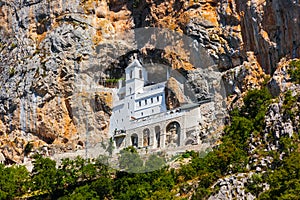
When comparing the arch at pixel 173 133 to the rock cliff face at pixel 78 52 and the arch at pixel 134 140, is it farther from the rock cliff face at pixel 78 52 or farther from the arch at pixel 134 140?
the rock cliff face at pixel 78 52

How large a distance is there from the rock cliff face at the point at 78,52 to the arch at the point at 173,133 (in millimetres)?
5421

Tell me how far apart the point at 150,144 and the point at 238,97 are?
31.5 feet

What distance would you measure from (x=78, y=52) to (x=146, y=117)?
1038cm

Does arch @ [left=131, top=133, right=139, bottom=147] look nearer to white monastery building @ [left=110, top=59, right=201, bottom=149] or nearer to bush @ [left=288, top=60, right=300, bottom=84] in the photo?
white monastery building @ [left=110, top=59, right=201, bottom=149]

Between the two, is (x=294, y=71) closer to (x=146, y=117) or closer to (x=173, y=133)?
(x=173, y=133)

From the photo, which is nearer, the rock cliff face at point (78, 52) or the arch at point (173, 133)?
the rock cliff face at point (78, 52)

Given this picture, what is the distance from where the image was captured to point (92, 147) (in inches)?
3081

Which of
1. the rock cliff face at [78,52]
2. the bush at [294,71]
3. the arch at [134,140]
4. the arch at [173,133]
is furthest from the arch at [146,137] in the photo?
the bush at [294,71]

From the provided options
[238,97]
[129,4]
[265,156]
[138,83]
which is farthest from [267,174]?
[129,4]

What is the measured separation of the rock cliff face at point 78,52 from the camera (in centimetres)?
7256

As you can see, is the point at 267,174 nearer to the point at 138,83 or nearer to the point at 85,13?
the point at 138,83

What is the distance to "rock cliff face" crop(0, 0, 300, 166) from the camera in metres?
72.6

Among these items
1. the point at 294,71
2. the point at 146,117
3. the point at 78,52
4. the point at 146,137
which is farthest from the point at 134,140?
the point at 294,71

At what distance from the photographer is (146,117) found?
76188mm
